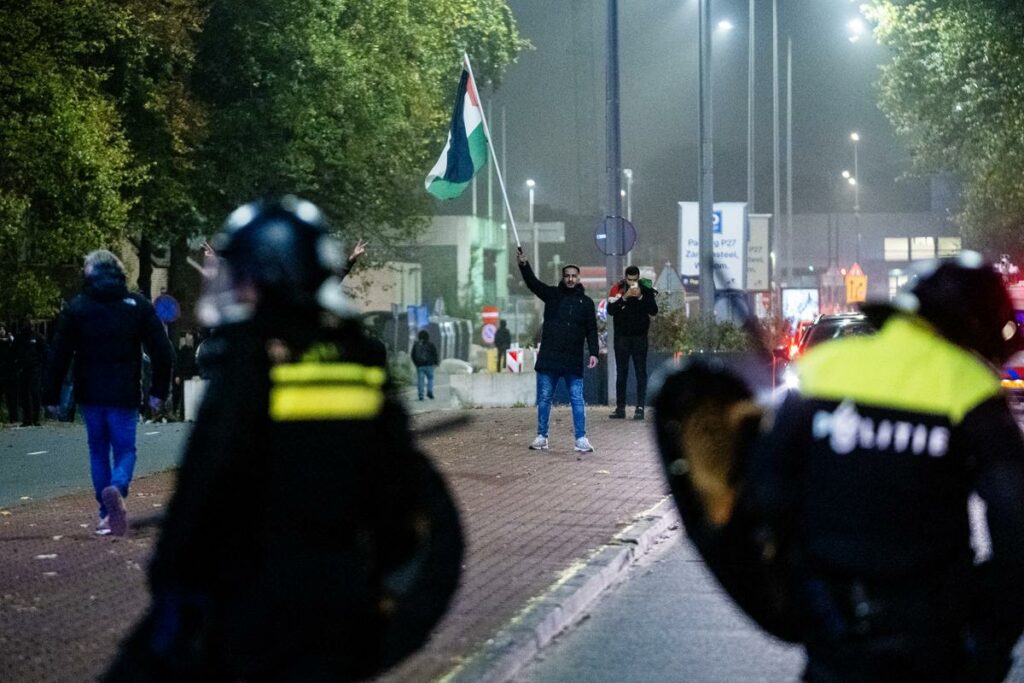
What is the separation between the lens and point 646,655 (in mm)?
7867

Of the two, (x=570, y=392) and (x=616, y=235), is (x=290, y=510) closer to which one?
(x=570, y=392)

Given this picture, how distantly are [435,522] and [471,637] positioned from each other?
4.14 m

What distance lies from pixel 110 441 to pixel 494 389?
69.1 ft

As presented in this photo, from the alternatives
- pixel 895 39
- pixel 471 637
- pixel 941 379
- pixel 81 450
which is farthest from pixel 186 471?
pixel 895 39

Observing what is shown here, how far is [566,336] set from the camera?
16.0m

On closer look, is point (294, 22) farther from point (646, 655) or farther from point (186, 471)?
point (186, 471)

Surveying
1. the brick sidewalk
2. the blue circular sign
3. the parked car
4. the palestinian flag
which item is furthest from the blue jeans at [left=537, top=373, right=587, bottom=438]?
the blue circular sign

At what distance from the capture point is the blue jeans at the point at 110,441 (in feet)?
34.1

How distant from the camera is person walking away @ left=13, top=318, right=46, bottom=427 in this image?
26.1 m

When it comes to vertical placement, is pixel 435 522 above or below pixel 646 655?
above

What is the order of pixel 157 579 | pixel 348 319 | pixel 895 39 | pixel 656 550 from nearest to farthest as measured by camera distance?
pixel 157 579, pixel 348 319, pixel 656 550, pixel 895 39

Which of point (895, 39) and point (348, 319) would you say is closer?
point (348, 319)

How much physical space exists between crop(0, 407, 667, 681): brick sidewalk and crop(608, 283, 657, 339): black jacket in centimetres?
345

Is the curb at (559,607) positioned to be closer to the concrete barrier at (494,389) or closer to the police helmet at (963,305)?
the police helmet at (963,305)
